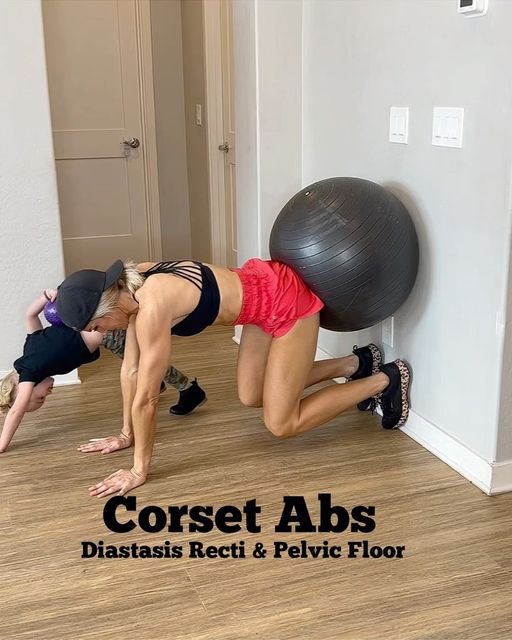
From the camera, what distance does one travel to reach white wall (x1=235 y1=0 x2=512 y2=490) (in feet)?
7.82

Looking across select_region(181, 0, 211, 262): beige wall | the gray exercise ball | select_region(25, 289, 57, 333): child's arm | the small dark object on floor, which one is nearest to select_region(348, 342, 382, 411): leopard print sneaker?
the gray exercise ball

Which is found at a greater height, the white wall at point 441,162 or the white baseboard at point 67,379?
→ the white wall at point 441,162

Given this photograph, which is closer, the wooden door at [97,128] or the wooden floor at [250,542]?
the wooden floor at [250,542]

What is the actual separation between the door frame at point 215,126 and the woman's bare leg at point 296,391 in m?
2.27

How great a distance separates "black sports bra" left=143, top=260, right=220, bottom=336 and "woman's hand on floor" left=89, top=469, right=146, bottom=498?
51 cm

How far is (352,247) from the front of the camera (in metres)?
2.64

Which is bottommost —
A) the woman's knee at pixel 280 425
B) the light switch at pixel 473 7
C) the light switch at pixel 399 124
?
the woman's knee at pixel 280 425

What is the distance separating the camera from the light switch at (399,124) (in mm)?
2783

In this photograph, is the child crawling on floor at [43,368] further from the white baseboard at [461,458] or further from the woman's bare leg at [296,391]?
the white baseboard at [461,458]

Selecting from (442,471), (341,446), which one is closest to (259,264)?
(341,446)

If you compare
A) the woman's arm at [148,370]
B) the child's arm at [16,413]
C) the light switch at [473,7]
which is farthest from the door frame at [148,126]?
the light switch at [473,7]

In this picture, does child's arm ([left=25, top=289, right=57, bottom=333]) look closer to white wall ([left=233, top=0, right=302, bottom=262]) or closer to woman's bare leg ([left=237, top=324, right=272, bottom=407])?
woman's bare leg ([left=237, top=324, right=272, bottom=407])

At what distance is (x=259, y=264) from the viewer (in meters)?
2.77

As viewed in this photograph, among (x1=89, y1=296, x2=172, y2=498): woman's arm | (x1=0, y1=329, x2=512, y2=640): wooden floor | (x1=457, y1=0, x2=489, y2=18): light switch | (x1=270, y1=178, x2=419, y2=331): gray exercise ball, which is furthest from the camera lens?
(x1=270, y1=178, x2=419, y2=331): gray exercise ball
